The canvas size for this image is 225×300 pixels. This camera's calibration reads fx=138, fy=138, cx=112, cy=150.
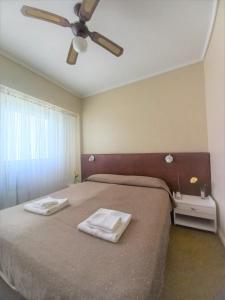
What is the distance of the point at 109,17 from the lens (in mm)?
1569

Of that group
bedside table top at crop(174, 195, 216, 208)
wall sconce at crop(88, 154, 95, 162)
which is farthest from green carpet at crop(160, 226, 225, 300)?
wall sconce at crop(88, 154, 95, 162)

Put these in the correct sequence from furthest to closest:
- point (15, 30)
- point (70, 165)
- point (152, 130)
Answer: point (70, 165), point (152, 130), point (15, 30)

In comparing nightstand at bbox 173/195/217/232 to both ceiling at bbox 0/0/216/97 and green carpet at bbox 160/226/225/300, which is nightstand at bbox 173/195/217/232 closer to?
green carpet at bbox 160/226/225/300

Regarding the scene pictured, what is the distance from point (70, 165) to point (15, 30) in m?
2.42

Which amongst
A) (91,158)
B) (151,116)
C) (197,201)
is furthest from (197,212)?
(91,158)

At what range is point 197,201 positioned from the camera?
6.87 ft

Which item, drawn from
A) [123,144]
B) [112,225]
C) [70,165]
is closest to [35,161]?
[70,165]

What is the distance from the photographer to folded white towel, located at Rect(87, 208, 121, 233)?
106 centimetres

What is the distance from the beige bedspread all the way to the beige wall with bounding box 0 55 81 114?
76.9 inches

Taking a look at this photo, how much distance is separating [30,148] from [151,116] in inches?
91.3

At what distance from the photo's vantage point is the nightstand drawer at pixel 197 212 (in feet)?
6.30

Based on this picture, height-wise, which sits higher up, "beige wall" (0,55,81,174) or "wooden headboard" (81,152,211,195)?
"beige wall" (0,55,81,174)

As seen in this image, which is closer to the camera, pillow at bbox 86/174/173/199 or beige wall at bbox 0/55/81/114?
beige wall at bbox 0/55/81/114

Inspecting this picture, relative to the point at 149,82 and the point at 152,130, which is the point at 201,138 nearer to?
the point at 152,130
